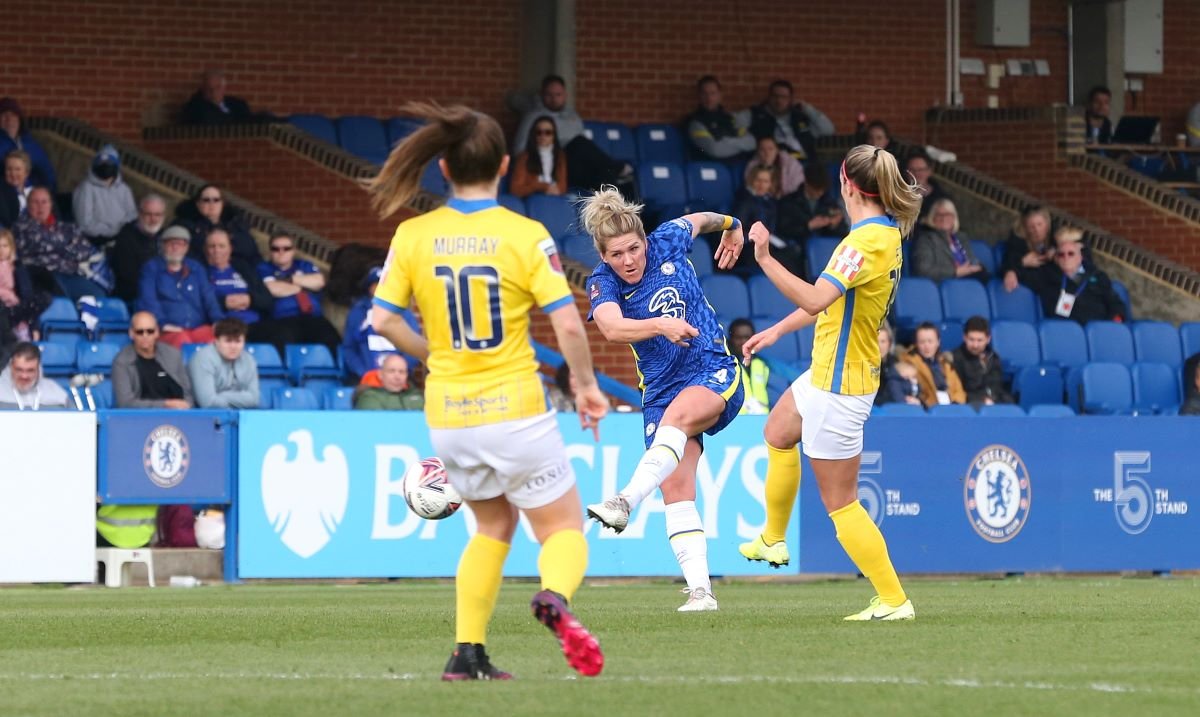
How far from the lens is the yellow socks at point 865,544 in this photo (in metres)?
8.84

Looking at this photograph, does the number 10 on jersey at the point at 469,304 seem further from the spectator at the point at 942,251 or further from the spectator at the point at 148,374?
the spectator at the point at 942,251

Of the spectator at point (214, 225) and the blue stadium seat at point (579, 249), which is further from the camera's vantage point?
the blue stadium seat at point (579, 249)

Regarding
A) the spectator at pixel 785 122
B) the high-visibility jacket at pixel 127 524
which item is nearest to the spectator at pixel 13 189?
the high-visibility jacket at pixel 127 524

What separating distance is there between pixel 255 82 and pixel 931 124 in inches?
305

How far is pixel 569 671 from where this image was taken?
694 cm

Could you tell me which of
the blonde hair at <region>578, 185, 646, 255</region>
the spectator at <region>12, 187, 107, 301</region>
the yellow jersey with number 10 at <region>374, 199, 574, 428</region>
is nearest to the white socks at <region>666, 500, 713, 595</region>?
the blonde hair at <region>578, 185, 646, 255</region>

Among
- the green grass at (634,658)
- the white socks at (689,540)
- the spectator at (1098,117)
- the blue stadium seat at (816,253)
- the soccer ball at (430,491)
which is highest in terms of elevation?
the spectator at (1098,117)

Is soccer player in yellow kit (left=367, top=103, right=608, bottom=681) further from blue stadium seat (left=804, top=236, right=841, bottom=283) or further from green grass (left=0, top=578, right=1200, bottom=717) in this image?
blue stadium seat (left=804, top=236, right=841, bottom=283)

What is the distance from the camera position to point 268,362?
631 inches

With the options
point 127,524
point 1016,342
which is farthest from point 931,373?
point 127,524

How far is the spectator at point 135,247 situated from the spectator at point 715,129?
6.33 m

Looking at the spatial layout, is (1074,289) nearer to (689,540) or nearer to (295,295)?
(295,295)

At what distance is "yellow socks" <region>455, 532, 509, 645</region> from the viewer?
658cm

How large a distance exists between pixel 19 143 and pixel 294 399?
382cm
